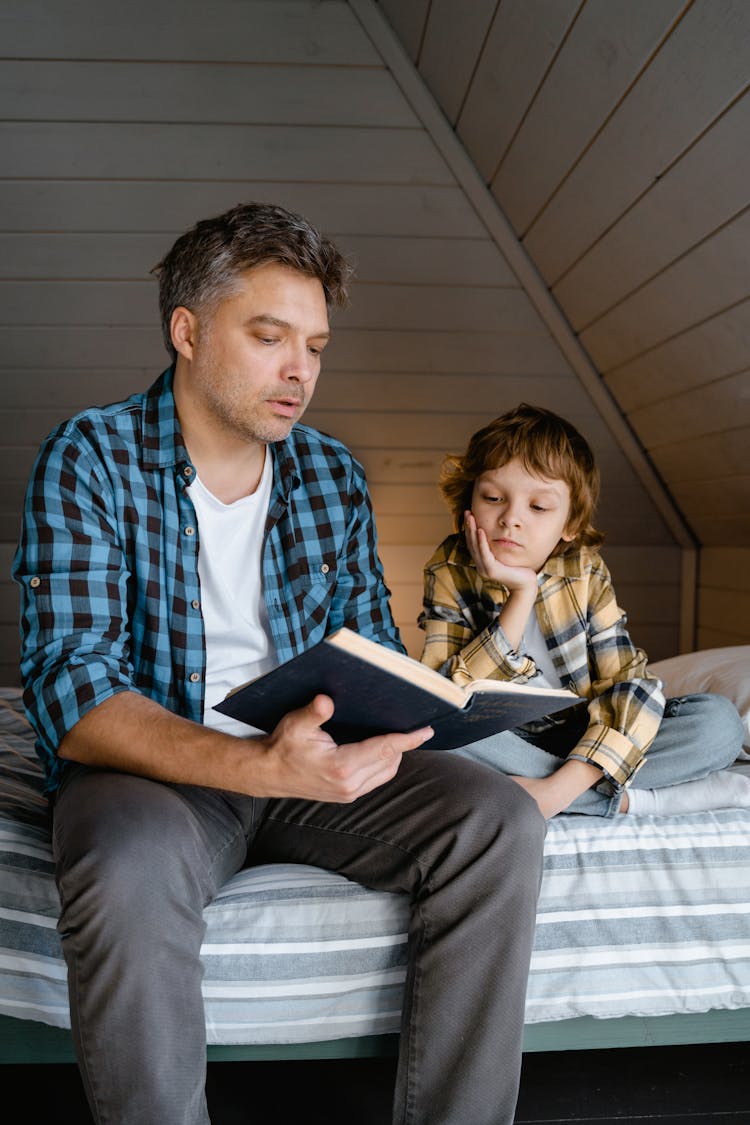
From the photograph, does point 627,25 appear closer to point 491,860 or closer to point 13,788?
point 491,860

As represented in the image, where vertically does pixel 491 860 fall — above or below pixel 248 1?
below

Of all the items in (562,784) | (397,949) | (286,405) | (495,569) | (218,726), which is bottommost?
(397,949)

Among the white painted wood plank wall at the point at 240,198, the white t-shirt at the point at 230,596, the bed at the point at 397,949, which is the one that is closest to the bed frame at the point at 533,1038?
the bed at the point at 397,949

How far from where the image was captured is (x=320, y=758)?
0.95m

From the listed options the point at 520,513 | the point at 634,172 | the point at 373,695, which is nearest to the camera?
the point at 373,695

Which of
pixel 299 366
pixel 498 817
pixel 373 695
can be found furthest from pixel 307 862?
pixel 299 366

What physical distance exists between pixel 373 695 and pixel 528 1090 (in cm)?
74

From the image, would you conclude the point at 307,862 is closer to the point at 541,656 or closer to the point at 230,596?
the point at 230,596

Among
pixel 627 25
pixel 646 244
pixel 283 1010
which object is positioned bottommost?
pixel 283 1010

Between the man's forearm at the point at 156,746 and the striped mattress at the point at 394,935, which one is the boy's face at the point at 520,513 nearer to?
the striped mattress at the point at 394,935

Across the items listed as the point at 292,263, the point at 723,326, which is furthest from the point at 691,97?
the point at 292,263

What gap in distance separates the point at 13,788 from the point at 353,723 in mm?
678

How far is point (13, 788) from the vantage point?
1411mm

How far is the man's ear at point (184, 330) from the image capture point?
4.57 feet
